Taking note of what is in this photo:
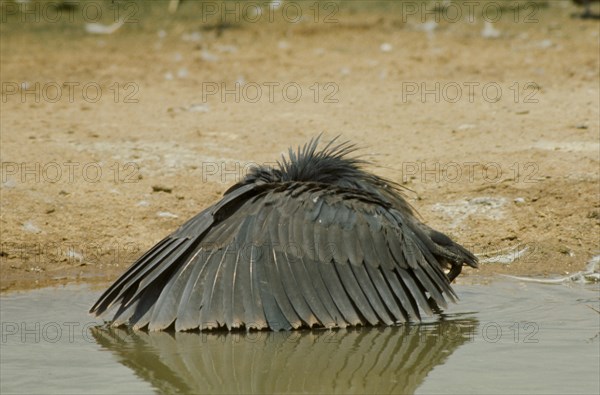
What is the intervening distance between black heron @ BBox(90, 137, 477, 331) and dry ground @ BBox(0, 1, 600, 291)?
185cm

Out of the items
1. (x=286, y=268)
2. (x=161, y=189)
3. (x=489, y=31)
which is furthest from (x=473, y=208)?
(x=489, y=31)

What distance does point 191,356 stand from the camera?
6.44m

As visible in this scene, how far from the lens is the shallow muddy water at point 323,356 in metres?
5.95

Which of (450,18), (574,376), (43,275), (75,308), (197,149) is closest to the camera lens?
(574,376)

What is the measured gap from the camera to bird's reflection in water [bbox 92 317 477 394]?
19.7 feet

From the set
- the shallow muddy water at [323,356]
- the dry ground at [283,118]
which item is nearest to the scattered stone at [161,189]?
the dry ground at [283,118]

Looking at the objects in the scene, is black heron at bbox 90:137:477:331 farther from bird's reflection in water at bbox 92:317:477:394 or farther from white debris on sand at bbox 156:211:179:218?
white debris on sand at bbox 156:211:179:218

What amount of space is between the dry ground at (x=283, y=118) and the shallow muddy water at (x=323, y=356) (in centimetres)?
147

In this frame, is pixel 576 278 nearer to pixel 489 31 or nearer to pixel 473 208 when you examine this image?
pixel 473 208

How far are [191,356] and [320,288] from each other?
2.85 feet

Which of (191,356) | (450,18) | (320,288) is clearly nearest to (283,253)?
(320,288)

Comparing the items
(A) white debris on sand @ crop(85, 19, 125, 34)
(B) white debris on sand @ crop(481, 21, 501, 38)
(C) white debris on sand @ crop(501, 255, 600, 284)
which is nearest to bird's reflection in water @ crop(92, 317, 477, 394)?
(C) white debris on sand @ crop(501, 255, 600, 284)

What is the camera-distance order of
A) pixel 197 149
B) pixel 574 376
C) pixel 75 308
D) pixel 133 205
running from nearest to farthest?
pixel 574 376, pixel 75 308, pixel 133 205, pixel 197 149

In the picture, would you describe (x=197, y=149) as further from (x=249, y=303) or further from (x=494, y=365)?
(x=494, y=365)
